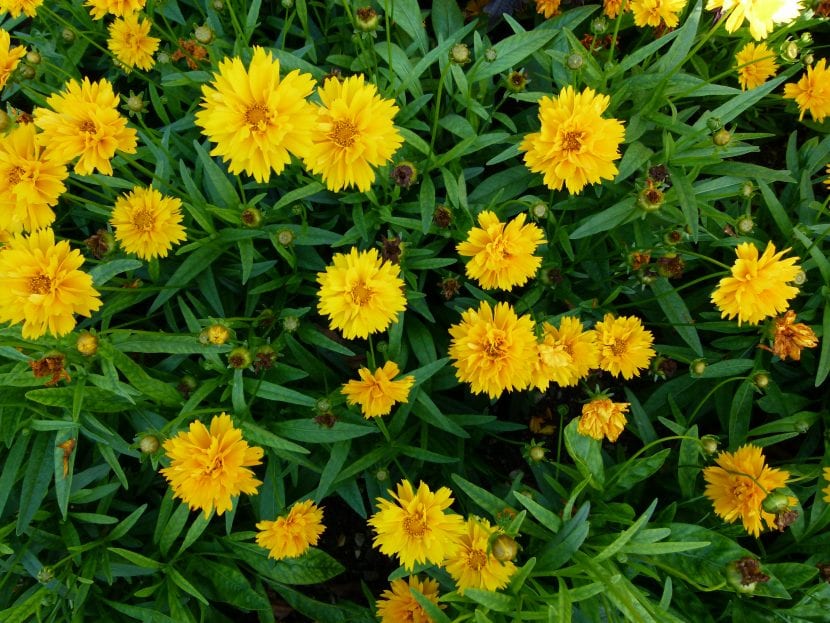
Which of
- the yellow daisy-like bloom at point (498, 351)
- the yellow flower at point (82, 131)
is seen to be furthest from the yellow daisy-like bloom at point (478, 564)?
the yellow flower at point (82, 131)

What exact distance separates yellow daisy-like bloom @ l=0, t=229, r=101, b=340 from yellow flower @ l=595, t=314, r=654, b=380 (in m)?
1.35

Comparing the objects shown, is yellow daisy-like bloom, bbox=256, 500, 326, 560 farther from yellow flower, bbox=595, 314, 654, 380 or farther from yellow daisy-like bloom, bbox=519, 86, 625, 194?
yellow daisy-like bloom, bbox=519, 86, 625, 194

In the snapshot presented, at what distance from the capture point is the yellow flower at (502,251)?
64.3 inches

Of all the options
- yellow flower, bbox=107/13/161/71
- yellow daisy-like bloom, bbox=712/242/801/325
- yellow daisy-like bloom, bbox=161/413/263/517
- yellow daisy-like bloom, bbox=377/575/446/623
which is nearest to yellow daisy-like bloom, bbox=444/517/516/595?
yellow daisy-like bloom, bbox=377/575/446/623

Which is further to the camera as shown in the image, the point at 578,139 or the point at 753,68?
the point at 753,68

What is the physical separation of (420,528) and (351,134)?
0.99 m

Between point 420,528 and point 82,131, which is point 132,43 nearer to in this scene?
point 82,131

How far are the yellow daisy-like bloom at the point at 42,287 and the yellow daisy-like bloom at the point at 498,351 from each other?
3.09 feet

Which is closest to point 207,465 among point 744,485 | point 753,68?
point 744,485

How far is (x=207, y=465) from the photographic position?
150cm

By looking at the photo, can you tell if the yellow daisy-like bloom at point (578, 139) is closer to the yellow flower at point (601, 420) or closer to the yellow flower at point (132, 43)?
the yellow flower at point (601, 420)

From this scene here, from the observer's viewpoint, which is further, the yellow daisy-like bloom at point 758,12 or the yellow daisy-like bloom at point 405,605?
the yellow daisy-like bloom at point 405,605

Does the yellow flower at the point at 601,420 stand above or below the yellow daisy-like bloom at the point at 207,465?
above

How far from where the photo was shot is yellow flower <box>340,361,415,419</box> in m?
1.63
